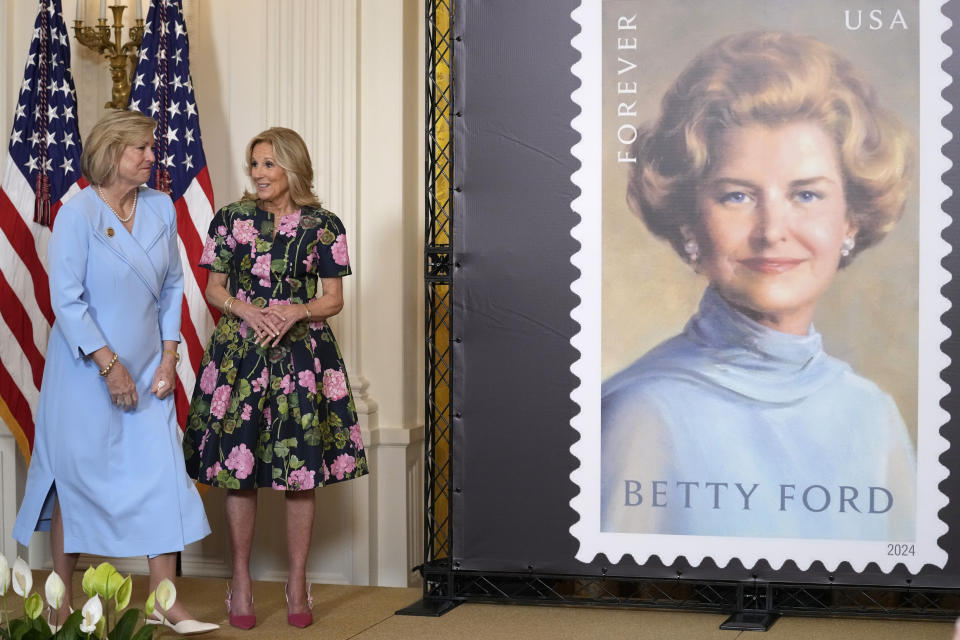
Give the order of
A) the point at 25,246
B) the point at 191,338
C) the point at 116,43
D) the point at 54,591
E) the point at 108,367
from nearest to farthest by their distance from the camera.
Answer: the point at 54,591 < the point at 108,367 < the point at 25,246 < the point at 191,338 < the point at 116,43

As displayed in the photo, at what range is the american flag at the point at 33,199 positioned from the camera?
184 inches

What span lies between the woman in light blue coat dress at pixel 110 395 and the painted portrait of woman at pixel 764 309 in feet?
4.88

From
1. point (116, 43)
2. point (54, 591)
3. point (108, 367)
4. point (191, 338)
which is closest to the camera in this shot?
point (54, 591)

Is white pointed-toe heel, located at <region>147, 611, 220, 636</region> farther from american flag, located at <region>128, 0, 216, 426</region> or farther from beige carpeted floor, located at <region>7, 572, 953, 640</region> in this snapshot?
american flag, located at <region>128, 0, 216, 426</region>

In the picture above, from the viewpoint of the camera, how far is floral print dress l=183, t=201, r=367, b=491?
396cm

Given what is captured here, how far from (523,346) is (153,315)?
4.11ft

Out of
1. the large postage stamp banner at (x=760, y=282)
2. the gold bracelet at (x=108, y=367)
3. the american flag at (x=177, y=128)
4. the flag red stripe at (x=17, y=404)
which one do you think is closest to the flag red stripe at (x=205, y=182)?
the american flag at (x=177, y=128)

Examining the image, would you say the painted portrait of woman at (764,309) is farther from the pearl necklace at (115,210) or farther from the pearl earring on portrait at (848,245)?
the pearl necklace at (115,210)

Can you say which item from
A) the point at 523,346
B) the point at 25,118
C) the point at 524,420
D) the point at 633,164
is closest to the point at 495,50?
the point at 633,164

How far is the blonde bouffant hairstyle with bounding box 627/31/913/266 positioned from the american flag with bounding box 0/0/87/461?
2.24 metres

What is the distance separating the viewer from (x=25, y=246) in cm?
468

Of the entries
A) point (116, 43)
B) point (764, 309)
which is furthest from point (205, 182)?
point (764, 309)

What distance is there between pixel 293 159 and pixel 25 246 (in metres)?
1.33

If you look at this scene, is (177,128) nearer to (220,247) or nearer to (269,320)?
(220,247)
